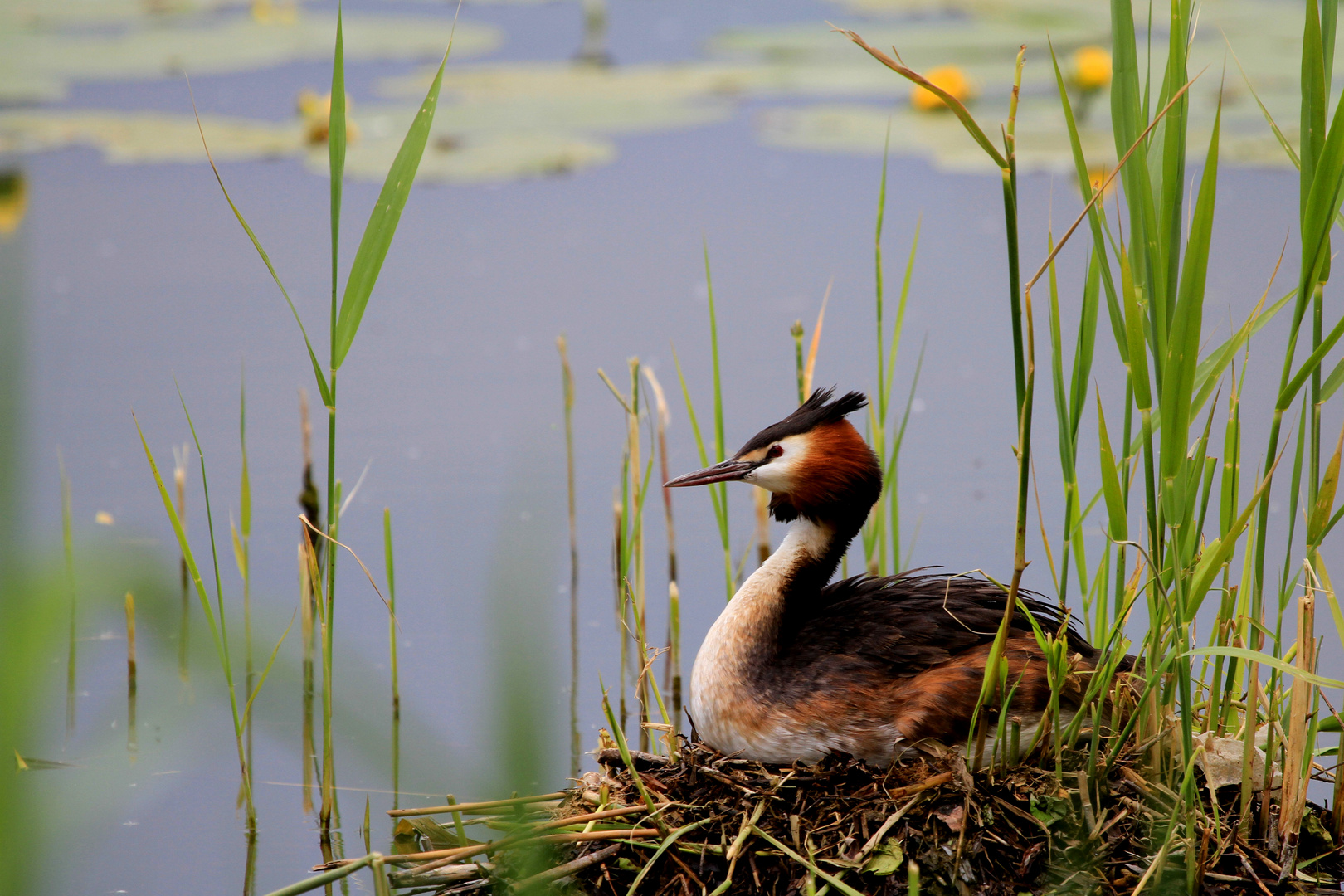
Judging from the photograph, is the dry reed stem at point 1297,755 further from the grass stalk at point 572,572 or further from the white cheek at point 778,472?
the grass stalk at point 572,572

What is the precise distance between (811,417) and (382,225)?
3.24 ft

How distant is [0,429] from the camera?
61cm

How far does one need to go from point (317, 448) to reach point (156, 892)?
2.04 m

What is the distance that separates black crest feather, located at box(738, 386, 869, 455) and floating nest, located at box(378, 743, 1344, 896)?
703 mm

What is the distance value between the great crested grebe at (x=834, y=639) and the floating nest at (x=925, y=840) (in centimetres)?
10

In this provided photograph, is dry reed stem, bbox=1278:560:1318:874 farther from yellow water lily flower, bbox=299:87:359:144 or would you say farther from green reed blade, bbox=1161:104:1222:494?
yellow water lily flower, bbox=299:87:359:144

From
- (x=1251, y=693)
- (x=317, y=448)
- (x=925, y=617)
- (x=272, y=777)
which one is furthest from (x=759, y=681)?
(x=317, y=448)

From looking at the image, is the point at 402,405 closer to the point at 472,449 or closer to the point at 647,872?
the point at 472,449

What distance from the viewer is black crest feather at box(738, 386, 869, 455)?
2553mm

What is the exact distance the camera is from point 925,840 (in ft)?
6.84

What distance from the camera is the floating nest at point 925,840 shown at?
2.06 meters

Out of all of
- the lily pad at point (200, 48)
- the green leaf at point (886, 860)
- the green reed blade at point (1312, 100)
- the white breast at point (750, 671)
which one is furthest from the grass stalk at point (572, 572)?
the lily pad at point (200, 48)

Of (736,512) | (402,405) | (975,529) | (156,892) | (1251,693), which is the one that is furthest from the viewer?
(402,405)

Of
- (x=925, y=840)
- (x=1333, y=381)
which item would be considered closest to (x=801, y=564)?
(x=925, y=840)
